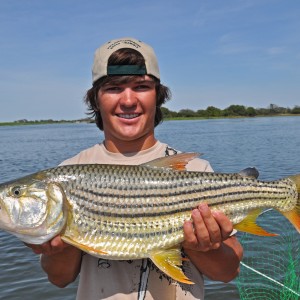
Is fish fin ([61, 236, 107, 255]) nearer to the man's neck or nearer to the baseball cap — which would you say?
the man's neck

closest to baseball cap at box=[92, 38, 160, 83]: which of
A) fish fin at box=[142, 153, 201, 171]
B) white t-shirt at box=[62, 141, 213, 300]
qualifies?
fish fin at box=[142, 153, 201, 171]

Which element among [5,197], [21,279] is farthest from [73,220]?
[21,279]

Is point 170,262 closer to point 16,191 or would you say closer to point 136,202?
point 136,202

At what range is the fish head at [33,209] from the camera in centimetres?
366

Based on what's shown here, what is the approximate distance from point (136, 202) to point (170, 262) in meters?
0.56

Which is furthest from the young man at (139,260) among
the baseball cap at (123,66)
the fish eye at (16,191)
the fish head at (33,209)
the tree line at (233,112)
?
the tree line at (233,112)

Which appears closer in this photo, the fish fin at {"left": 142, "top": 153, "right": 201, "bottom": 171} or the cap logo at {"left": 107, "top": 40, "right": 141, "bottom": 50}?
the fish fin at {"left": 142, "top": 153, "right": 201, "bottom": 171}

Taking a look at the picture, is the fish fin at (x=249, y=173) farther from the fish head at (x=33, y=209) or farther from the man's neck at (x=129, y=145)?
the fish head at (x=33, y=209)

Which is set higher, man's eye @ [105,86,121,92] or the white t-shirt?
man's eye @ [105,86,121,92]

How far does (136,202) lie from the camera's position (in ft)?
12.3

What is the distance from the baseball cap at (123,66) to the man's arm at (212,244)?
140 centimetres

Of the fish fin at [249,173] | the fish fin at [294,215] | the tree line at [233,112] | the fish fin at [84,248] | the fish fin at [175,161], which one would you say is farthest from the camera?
the tree line at [233,112]

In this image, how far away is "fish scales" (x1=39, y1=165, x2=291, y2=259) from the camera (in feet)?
12.1

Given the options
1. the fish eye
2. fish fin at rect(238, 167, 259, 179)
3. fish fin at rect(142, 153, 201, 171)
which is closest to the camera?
the fish eye
